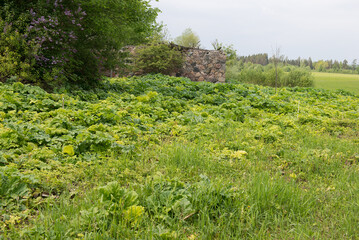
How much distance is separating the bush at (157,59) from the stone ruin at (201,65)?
649 millimetres

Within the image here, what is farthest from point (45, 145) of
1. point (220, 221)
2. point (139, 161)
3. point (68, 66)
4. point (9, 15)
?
point (9, 15)

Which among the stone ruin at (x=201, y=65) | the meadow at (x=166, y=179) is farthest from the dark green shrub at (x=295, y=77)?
the meadow at (x=166, y=179)

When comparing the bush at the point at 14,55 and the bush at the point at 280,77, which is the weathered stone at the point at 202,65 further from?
the bush at the point at 14,55

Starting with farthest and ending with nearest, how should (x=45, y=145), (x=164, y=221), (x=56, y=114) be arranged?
1. (x=56, y=114)
2. (x=45, y=145)
3. (x=164, y=221)

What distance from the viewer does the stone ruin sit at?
754 inches

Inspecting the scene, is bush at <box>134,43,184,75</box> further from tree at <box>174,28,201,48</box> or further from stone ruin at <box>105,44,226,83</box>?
tree at <box>174,28,201,48</box>

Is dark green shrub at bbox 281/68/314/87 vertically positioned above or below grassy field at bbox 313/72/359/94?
above

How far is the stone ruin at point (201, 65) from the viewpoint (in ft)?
62.8

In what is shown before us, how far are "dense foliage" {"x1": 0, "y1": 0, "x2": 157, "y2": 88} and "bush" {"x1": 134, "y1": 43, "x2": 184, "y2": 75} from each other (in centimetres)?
811

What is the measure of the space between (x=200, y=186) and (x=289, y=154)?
2273mm

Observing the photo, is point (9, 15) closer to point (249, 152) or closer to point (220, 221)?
point (249, 152)

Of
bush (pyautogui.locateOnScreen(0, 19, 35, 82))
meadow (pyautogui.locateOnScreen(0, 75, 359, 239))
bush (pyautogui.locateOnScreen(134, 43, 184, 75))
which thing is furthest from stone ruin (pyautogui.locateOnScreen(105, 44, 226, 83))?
meadow (pyautogui.locateOnScreen(0, 75, 359, 239))

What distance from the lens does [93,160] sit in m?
3.80

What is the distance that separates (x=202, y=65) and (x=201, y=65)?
0.07 metres
